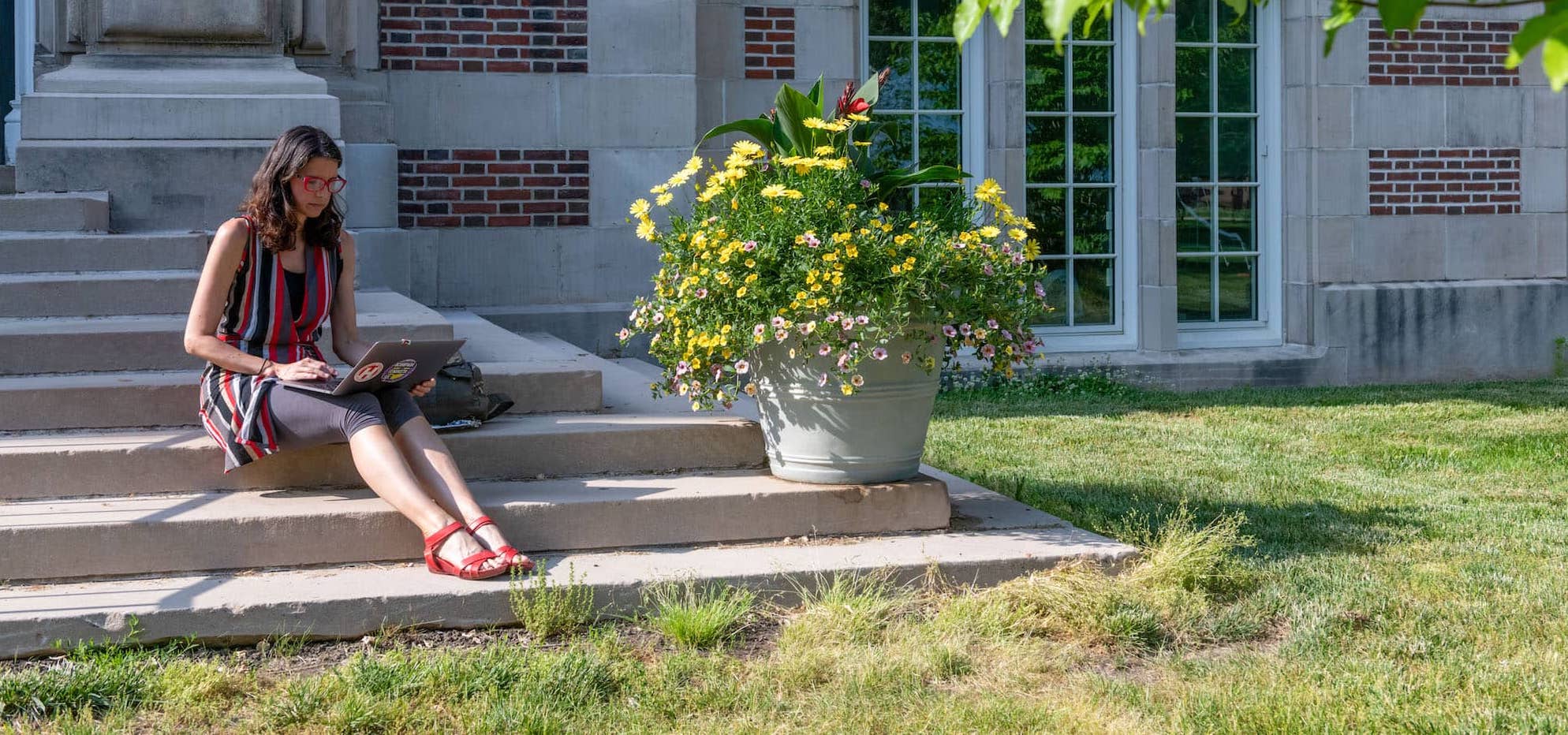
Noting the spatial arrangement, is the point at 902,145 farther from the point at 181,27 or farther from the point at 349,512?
the point at 349,512

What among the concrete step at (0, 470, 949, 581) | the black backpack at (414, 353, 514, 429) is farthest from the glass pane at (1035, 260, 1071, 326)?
the black backpack at (414, 353, 514, 429)

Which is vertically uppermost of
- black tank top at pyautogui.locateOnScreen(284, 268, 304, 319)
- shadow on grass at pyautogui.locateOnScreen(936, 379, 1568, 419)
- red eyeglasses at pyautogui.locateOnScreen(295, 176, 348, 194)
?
red eyeglasses at pyautogui.locateOnScreen(295, 176, 348, 194)

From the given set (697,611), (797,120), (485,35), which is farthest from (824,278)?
(485,35)

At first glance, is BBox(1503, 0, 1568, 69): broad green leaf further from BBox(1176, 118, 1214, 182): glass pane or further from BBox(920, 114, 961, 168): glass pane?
BBox(1176, 118, 1214, 182): glass pane

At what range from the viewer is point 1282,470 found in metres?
6.35

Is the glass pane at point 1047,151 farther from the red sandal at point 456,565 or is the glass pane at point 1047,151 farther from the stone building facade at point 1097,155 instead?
the red sandal at point 456,565

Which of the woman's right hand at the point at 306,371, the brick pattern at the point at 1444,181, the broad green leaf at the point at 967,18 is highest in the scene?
the brick pattern at the point at 1444,181

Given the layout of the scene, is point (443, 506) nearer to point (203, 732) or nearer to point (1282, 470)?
point (203, 732)

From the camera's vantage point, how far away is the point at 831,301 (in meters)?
4.10

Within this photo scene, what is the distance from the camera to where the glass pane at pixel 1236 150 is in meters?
10.1

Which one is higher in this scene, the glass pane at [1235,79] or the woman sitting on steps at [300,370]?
the glass pane at [1235,79]

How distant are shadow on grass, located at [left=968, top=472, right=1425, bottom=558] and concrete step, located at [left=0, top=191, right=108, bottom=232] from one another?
3871mm

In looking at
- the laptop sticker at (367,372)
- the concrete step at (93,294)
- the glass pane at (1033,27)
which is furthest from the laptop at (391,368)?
the glass pane at (1033,27)

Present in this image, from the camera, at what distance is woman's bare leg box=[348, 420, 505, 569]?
12.7ft
